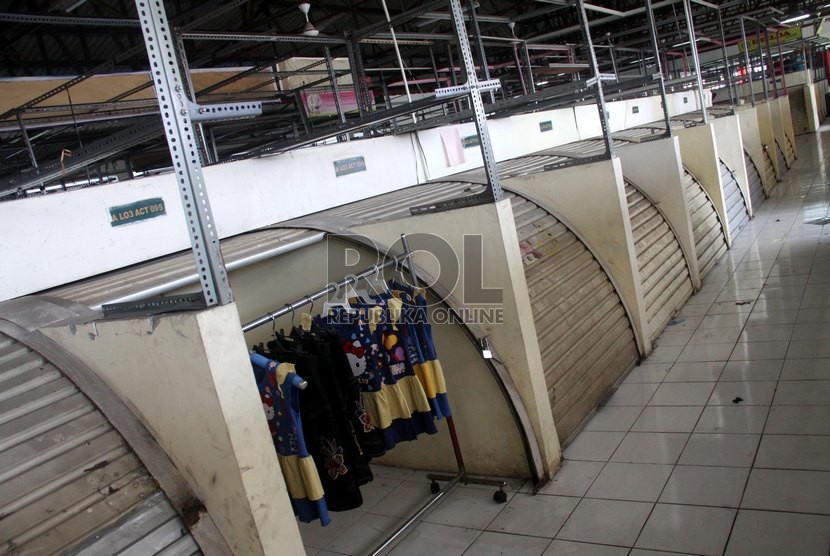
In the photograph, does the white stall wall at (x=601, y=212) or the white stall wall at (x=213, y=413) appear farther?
the white stall wall at (x=601, y=212)

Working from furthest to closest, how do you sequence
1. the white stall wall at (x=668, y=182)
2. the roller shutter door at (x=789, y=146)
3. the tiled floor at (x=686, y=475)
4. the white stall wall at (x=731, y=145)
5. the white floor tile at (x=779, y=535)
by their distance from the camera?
1. the roller shutter door at (x=789, y=146)
2. the white stall wall at (x=731, y=145)
3. the white stall wall at (x=668, y=182)
4. the tiled floor at (x=686, y=475)
5. the white floor tile at (x=779, y=535)

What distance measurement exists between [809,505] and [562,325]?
238 cm

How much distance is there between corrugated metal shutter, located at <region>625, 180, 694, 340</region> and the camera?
6824 mm

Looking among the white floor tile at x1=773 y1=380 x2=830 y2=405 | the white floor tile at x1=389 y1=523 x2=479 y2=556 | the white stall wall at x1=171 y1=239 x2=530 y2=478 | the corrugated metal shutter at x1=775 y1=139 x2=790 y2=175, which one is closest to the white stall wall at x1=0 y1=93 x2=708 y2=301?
the white stall wall at x1=171 y1=239 x2=530 y2=478

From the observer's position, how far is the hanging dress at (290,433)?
2.91m

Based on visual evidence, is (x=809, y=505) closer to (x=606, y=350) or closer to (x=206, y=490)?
(x=606, y=350)

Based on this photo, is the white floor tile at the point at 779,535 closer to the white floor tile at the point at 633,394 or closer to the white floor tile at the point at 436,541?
the white floor tile at the point at 436,541

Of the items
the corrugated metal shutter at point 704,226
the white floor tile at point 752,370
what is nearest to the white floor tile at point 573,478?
the white floor tile at point 752,370

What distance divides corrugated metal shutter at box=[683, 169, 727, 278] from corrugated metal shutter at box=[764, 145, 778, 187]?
551 centimetres

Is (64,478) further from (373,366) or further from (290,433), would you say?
(373,366)

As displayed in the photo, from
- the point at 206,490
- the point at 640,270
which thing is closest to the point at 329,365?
the point at 206,490

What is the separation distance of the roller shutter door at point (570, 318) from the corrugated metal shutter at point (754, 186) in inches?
299

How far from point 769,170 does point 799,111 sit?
12.9 m

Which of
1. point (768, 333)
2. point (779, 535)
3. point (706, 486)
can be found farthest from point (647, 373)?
point (779, 535)
